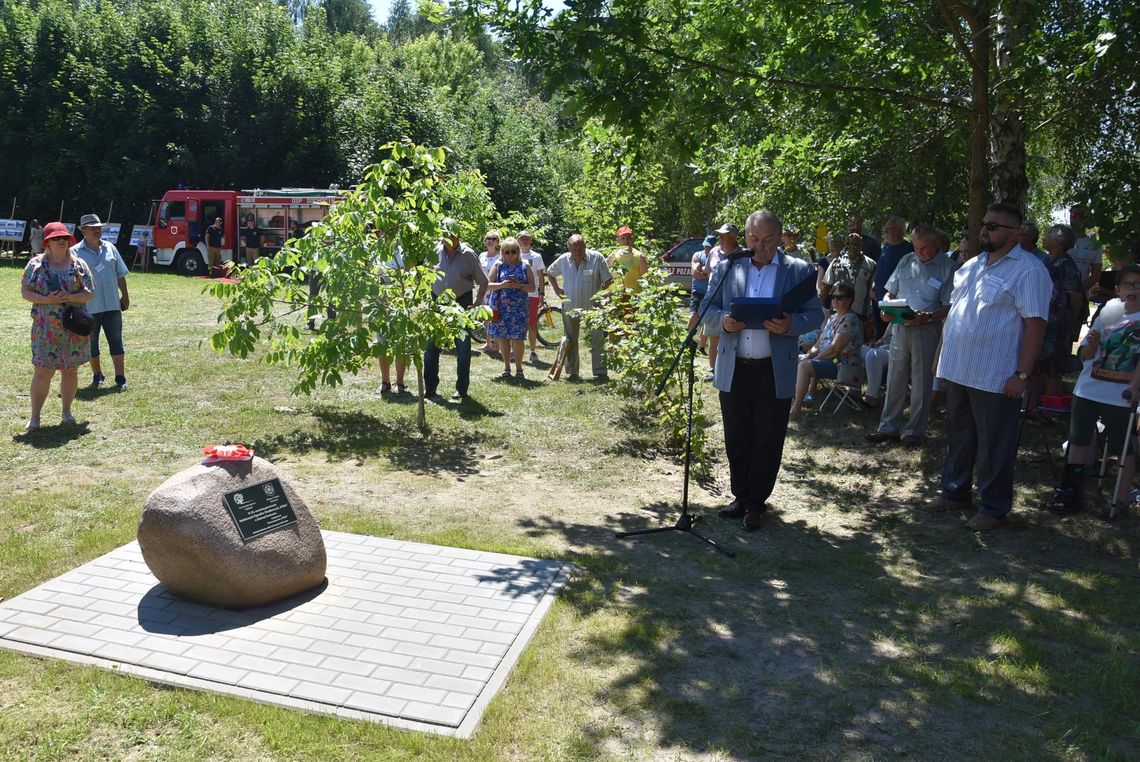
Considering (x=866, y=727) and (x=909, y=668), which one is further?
(x=909, y=668)

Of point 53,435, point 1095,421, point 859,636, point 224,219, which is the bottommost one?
point 53,435

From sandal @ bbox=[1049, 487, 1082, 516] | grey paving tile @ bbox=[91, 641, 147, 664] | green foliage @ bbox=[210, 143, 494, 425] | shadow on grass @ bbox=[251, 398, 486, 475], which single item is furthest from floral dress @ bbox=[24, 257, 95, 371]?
sandal @ bbox=[1049, 487, 1082, 516]

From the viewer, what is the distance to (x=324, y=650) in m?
4.34

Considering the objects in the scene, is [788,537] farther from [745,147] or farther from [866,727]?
[745,147]

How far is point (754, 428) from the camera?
6.27 m

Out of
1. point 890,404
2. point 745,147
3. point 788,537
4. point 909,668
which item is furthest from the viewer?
point 745,147

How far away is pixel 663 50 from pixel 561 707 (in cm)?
503

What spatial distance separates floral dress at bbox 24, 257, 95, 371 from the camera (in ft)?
25.8

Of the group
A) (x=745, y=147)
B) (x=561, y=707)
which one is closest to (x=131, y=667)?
(x=561, y=707)

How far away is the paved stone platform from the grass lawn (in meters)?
0.12

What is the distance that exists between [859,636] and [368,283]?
4.82 metres

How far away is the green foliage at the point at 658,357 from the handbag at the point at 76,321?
14.6 ft

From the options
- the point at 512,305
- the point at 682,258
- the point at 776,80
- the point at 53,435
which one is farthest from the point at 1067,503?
the point at 682,258

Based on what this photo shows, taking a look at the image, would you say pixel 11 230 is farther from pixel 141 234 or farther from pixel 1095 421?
pixel 1095 421
